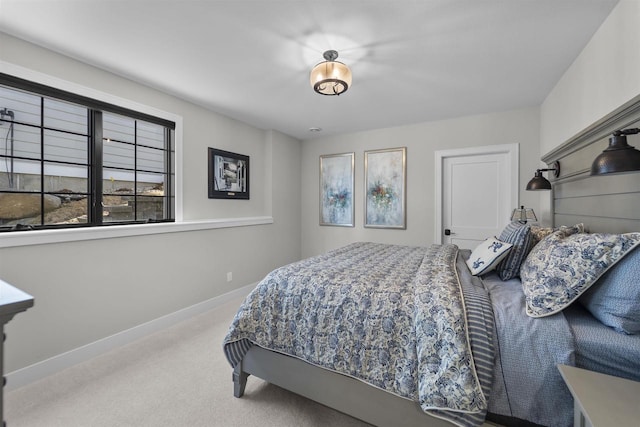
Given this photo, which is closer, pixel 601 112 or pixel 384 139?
pixel 601 112

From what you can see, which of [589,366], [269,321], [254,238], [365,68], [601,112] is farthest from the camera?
[254,238]

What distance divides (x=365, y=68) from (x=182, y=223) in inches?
94.9

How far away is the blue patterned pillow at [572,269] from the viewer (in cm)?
122

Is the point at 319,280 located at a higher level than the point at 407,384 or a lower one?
higher

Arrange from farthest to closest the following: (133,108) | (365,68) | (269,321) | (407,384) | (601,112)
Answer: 1. (133,108)
2. (365,68)
3. (601,112)
4. (269,321)
5. (407,384)

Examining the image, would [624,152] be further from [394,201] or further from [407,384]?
[394,201]

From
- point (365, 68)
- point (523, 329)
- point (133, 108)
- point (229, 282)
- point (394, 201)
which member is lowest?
point (229, 282)

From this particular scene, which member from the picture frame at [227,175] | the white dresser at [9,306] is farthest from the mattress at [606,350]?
the picture frame at [227,175]

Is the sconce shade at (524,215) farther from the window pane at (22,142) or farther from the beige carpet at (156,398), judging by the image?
the window pane at (22,142)

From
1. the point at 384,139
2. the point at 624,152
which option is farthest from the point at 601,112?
the point at 384,139

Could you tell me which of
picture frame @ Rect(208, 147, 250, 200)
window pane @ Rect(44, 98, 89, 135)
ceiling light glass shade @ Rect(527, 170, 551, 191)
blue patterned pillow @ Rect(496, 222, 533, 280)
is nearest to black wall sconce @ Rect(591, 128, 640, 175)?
blue patterned pillow @ Rect(496, 222, 533, 280)

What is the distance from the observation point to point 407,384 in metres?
1.32

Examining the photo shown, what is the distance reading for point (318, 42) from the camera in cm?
203

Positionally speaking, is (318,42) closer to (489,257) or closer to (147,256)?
(489,257)
